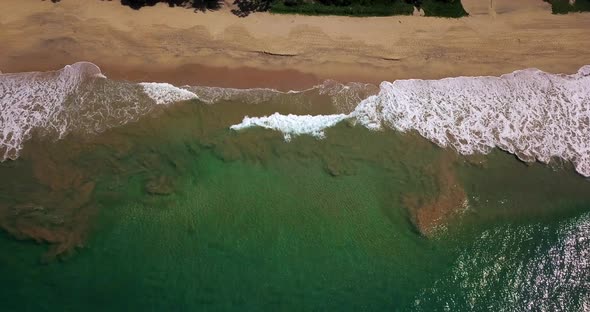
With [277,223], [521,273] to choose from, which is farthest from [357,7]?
[521,273]

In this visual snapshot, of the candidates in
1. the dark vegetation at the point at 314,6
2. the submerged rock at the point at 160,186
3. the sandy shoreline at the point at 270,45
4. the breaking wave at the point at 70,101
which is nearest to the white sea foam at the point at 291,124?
the sandy shoreline at the point at 270,45

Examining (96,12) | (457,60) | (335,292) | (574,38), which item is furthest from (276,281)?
(574,38)

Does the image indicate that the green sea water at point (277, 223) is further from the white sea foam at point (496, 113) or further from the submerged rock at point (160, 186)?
the white sea foam at point (496, 113)

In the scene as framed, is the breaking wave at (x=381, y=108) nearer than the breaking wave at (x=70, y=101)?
No

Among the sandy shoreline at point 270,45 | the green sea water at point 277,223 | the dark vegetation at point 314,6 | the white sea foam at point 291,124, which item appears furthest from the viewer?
the dark vegetation at point 314,6

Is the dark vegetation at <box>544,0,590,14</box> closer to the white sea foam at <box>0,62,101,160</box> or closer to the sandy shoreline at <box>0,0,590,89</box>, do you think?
the sandy shoreline at <box>0,0,590,89</box>
